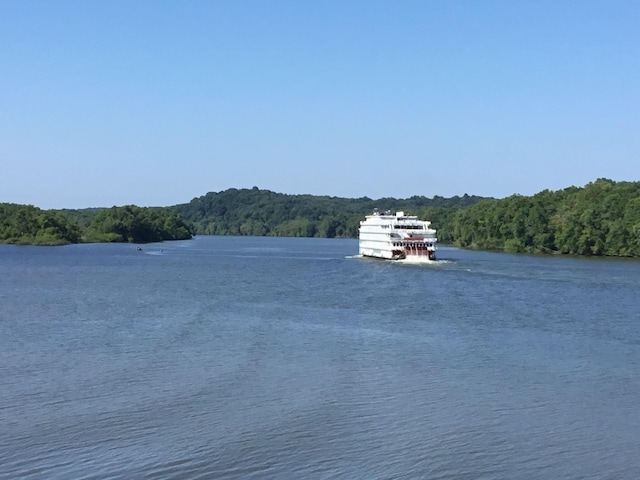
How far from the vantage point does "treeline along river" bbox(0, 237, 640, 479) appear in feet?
56.3

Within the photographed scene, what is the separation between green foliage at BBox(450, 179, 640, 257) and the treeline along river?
214ft

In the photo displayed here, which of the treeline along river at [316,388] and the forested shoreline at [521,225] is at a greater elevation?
the forested shoreline at [521,225]

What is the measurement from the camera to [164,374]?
82.2 feet

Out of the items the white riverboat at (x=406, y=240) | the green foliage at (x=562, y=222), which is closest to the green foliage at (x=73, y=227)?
the green foliage at (x=562, y=222)

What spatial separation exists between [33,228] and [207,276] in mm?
95184

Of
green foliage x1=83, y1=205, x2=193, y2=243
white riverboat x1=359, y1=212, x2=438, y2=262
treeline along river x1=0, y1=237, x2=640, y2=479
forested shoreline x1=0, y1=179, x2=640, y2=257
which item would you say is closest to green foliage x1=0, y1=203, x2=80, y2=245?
forested shoreline x1=0, y1=179, x2=640, y2=257

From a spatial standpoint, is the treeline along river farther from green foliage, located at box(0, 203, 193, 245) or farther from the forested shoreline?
green foliage, located at box(0, 203, 193, 245)

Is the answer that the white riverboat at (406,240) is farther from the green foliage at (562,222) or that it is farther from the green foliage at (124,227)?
the green foliage at (124,227)

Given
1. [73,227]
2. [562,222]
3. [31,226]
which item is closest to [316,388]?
[562,222]

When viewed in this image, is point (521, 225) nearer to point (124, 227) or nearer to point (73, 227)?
point (124, 227)

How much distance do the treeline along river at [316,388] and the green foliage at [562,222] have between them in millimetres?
65196

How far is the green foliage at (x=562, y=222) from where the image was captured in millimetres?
110000

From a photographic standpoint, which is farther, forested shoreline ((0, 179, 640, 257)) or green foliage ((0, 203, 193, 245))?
green foliage ((0, 203, 193, 245))

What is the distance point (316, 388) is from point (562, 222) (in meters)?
106
